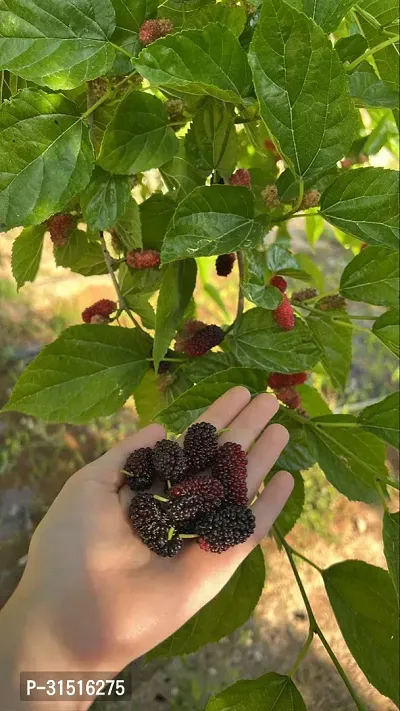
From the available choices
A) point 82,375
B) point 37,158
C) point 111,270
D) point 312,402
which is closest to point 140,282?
point 111,270

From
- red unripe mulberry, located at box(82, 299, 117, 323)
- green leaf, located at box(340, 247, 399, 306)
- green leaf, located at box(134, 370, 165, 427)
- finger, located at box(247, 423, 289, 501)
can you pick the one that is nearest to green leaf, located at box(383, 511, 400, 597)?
finger, located at box(247, 423, 289, 501)

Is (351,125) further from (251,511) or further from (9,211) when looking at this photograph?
(251,511)

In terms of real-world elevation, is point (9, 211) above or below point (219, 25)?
below

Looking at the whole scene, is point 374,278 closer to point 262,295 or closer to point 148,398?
point 262,295

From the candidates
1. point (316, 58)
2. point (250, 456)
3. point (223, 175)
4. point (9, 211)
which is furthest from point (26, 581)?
point (316, 58)

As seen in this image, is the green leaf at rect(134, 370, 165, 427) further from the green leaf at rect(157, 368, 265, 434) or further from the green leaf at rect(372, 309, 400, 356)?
the green leaf at rect(372, 309, 400, 356)

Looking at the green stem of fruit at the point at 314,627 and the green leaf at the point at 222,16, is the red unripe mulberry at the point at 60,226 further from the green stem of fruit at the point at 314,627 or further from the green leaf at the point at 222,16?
the green stem of fruit at the point at 314,627
